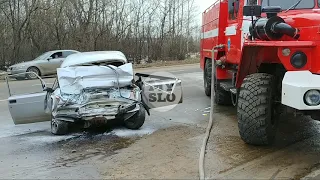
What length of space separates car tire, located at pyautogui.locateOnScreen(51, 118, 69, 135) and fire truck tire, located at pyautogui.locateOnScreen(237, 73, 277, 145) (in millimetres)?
3085

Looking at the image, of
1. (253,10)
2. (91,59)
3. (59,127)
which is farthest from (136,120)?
(253,10)

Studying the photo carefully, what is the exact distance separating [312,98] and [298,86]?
22cm

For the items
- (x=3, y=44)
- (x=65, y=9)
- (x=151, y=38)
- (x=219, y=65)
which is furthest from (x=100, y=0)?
(x=219, y=65)

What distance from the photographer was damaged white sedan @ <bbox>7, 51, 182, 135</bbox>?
254 inches

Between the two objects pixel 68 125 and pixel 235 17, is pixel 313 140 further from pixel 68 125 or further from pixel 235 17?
pixel 68 125

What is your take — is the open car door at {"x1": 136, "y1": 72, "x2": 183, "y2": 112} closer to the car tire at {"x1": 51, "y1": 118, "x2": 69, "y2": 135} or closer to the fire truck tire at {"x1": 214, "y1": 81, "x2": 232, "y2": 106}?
the fire truck tire at {"x1": 214, "y1": 81, "x2": 232, "y2": 106}

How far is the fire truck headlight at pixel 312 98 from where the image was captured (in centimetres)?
439

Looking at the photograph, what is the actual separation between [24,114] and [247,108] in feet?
13.0

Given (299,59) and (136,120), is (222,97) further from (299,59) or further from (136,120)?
(299,59)

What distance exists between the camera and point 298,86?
441cm

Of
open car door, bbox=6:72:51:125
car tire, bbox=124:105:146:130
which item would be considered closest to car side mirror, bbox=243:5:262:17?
car tire, bbox=124:105:146:130

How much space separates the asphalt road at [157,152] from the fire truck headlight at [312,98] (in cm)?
85

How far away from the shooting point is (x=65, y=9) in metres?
26.5

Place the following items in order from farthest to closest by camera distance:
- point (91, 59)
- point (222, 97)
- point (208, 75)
Result: point (208, 75)
point (222, 97)
point (91, 59)
